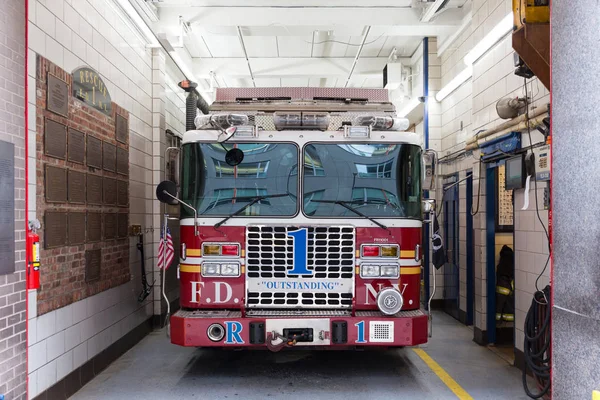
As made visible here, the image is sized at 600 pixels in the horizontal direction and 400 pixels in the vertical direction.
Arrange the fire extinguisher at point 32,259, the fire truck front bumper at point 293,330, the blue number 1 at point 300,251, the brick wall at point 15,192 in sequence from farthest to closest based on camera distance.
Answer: the blue number 1 at point 300,251, the fire truck front bumper at point 293,330, the fire extinguisher at point 32,259, the brick wall at point 15,192

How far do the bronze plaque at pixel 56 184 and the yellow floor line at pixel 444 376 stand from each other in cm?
431

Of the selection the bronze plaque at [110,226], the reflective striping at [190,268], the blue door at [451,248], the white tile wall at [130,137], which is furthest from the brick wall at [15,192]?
the blue door at [451,248]

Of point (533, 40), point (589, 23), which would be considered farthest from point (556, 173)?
point (533, 40)

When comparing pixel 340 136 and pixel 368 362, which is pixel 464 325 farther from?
pixel 340 136

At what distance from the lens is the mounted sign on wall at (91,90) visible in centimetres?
542

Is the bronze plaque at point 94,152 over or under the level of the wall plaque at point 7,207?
over

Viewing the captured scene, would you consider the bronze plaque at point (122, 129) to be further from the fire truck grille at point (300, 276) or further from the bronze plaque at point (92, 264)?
the fire truck grille at point (300, 276)

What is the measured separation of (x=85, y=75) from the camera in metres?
5.64

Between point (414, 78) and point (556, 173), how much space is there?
8860mm

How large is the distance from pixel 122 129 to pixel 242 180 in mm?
2376

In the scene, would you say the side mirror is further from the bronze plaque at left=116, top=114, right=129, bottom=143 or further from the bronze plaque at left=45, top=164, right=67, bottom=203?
the bronze plaque at left=116, top=114, right=129, bottom=143

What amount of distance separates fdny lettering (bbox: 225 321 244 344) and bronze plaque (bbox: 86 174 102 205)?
209 centimetres

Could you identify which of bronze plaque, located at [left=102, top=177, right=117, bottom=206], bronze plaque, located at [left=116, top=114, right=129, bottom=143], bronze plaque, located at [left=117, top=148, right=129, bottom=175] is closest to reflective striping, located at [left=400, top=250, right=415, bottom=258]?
bronze plaque, located at [left=102, top=177, right=117, bottom=206]

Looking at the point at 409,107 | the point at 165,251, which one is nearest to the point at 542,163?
the point at 165,251
